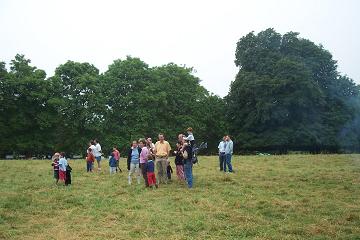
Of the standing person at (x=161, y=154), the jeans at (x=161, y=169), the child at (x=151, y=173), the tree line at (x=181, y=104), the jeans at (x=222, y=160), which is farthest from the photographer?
the tree line at (x=181, y=104)

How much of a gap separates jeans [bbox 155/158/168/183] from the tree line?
33.0 m

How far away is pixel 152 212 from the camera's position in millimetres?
14039

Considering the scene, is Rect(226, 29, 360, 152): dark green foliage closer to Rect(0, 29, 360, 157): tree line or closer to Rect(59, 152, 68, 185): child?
Rect(0, 29, 360, 157): tree line

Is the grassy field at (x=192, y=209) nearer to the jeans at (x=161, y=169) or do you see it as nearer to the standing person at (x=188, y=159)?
the standing person at (x=188, y=159)

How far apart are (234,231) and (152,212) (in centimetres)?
352

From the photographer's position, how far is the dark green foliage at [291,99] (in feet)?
168

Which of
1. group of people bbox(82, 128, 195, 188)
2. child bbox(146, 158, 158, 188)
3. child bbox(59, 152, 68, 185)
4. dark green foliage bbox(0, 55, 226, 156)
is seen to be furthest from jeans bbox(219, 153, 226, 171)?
dark green foliage bbox(0, 55, 226, 156)

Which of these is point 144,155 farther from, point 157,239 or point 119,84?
point 119,84

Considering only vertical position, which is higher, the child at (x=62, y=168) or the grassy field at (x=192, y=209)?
the child at (x=62, y=168)

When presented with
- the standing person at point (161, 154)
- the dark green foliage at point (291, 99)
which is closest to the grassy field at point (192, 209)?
the standing person at point (161, 154)

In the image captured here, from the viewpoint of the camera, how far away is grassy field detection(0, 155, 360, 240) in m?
11.4

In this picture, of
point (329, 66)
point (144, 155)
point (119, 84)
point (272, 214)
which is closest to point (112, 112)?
point (119, 84)

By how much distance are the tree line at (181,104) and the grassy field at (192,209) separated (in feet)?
100

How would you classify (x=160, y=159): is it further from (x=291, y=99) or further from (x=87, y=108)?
(x=87, y=108)
